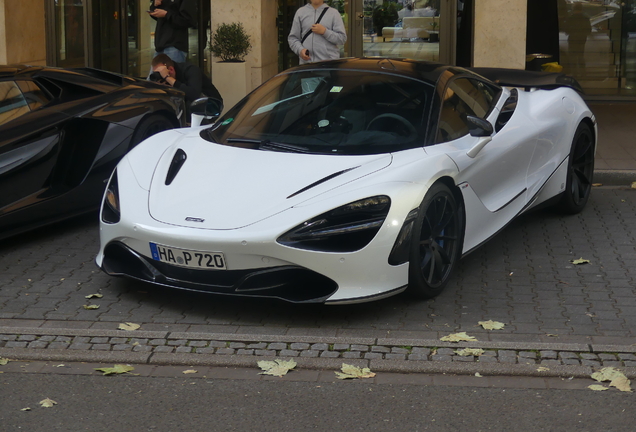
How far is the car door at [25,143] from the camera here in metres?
6.27

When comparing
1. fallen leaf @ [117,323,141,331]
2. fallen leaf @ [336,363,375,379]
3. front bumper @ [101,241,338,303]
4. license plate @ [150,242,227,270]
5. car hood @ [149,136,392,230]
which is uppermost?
car hood @ [149,136,392,230]

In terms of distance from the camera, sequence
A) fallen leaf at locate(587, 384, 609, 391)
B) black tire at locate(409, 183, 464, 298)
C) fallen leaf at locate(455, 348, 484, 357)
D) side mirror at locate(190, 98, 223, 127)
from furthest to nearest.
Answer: side mirror at locate(190, 98, 223, 127)
black tire at locate(409, 183, 464, 298)
fallen leaf at locate(455, 348, 484, 357)
fallen leaf at locate(587, 384, 609, 391)

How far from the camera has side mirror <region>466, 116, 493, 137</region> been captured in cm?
563

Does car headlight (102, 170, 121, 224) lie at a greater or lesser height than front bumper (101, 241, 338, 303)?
greater

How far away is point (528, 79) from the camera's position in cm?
745

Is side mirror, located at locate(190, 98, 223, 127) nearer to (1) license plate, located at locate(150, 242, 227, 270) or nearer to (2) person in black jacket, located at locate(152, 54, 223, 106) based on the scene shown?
(1) license plate, located at locate(150, 242, 227, 270)

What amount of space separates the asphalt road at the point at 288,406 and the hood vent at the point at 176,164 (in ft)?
4.88

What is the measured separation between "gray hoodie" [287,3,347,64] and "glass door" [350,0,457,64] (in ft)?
16.2

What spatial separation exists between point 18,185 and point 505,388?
12.1 feet

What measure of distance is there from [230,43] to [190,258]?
28.0 ft

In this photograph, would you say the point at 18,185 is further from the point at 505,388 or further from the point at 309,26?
the point at 309,26

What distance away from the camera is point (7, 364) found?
4457 mm

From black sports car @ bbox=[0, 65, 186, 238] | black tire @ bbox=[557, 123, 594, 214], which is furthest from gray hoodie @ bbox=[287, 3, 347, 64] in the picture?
black tire @ bbox=[557, 123, 594, 214]

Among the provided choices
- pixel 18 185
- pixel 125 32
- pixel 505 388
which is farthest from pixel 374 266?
pixel 125 32
